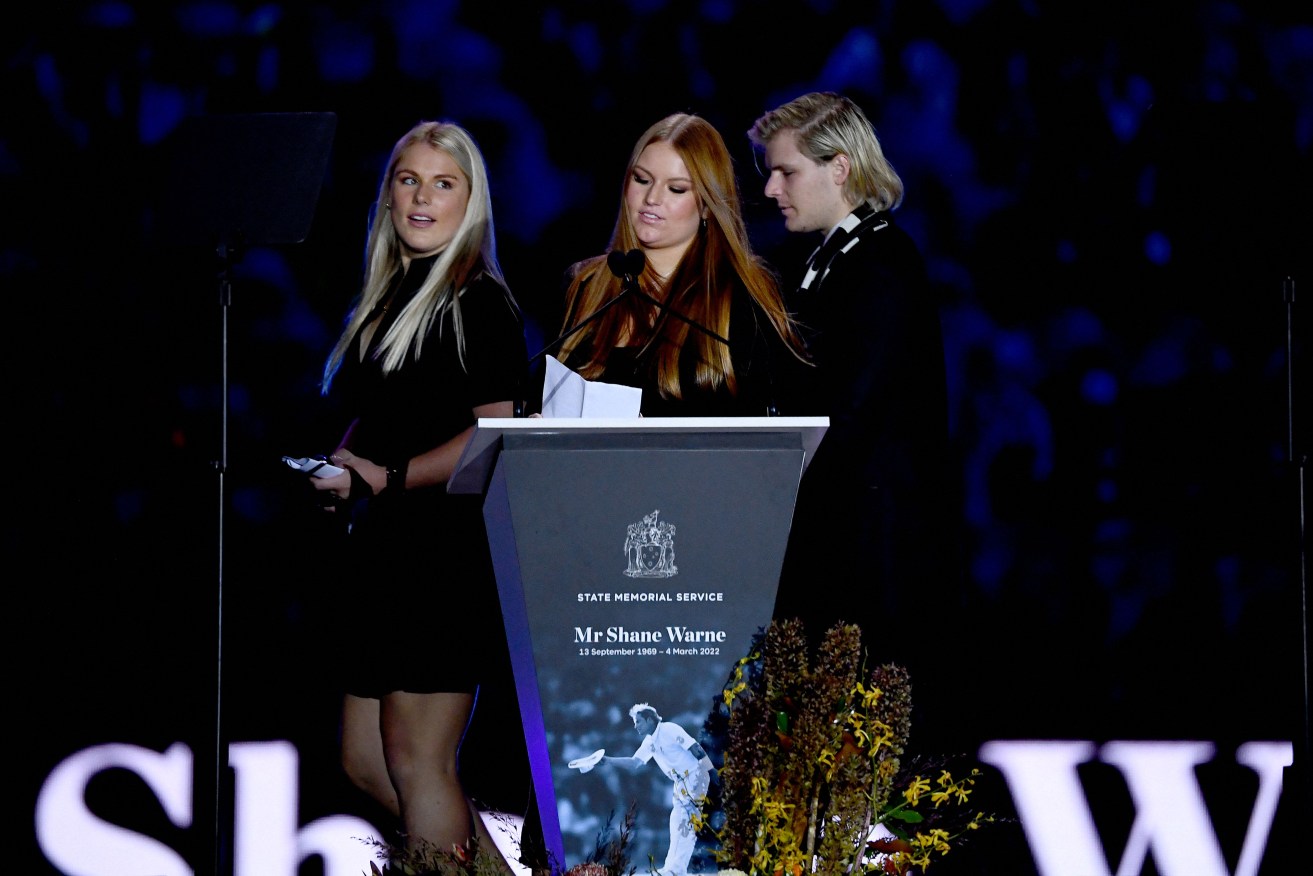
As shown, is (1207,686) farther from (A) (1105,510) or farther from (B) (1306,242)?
(B) (1306,242)

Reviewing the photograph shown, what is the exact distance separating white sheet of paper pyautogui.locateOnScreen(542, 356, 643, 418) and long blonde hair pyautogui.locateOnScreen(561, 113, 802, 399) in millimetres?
321

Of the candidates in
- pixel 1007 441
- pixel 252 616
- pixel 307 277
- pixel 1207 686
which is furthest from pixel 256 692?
pixel 1207 686

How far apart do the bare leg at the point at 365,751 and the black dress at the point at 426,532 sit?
6cm

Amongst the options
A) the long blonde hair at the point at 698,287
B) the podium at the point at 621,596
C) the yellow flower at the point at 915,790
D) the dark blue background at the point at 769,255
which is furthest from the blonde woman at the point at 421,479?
the yellow flower at the point at 915,790

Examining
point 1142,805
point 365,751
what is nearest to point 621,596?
point 365,751

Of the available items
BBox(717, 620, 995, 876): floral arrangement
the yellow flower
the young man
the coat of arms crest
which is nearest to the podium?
the coat of arms crest

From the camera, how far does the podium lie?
2.31 metres

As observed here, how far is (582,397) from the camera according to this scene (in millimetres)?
2768

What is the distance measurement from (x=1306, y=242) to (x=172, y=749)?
3124 millimetres

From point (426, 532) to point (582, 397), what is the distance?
55cm

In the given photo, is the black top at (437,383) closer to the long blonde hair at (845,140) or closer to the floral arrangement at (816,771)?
the long blonde hair at (845,140)

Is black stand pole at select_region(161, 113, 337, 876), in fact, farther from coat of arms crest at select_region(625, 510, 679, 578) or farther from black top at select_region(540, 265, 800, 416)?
coat of arms crest at select_region(625, 510, 679, 578)

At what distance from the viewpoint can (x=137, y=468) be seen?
3.81 m

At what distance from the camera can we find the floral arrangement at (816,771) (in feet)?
6.90
